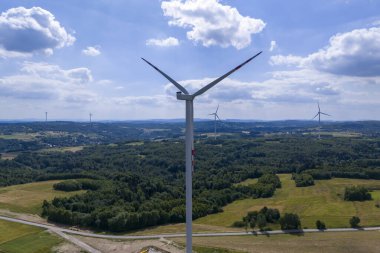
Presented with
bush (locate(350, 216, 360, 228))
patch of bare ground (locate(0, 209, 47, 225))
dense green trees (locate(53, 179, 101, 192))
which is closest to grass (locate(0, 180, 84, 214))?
patch of bare ground (locate(0, 209, 47, 225))

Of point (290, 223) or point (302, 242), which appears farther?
point (290, 223)

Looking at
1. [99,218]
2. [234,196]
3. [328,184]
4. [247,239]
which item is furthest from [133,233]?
[328,184]

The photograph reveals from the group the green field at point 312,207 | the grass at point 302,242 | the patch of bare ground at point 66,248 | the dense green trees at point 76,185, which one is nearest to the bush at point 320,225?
the green field at point 312,207

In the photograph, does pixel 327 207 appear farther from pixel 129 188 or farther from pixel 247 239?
pixel 129 188

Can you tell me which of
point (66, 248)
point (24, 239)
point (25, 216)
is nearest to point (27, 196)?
point (25, 216)

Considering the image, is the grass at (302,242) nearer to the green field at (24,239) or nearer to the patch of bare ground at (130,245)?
the patch of bare ground at (130,245)

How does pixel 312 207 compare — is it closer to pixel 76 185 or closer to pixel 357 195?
pixel 357 195

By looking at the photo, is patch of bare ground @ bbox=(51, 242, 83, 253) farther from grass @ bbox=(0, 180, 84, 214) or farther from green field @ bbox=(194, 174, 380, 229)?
green field @ bbox=(194, 174, 380, 229)
